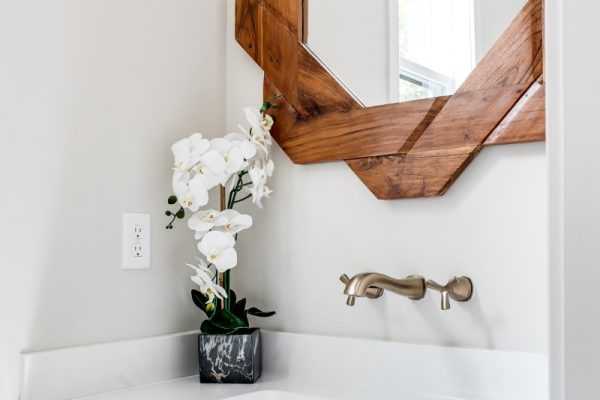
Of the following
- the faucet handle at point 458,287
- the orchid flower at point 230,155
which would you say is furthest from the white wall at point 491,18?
the orchid flower at point 230,155

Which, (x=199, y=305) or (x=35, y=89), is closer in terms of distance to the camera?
(x=35, y=89)

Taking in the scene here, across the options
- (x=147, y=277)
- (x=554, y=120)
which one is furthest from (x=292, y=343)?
(x=554, y=120)

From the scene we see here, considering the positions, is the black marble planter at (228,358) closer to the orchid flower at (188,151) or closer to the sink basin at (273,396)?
the sink basin at (273,396)

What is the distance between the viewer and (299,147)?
139cm

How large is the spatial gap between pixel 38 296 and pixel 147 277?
26cm

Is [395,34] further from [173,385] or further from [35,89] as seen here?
[173,385]

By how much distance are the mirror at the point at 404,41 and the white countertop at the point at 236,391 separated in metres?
0.56

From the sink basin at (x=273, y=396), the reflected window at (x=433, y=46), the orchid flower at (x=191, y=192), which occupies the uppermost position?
the reflected window at (x=433, y=46)

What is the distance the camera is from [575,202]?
28 cm

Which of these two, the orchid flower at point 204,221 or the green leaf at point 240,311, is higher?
the orchid flower at point 204,221

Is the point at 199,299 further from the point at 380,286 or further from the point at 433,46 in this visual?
the point at 433,46

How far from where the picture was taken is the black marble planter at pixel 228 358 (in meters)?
1.27

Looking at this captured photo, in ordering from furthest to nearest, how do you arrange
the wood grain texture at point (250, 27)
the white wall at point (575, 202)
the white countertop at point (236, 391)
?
→ the wood grain texture at point (250, 27) < the white countertop at point (236, 391) < the white wall at point (575, 202)

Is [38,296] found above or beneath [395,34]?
beneath
